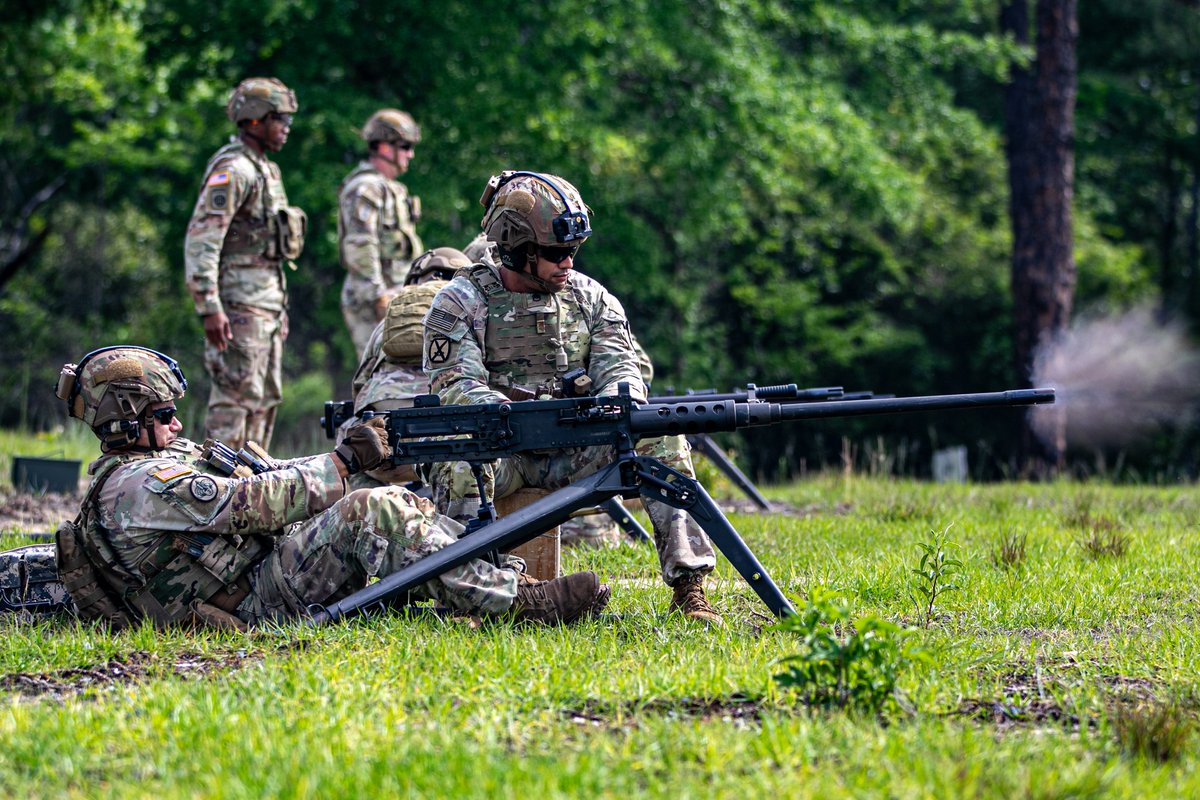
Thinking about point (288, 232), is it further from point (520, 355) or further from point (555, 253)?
point (555, 253)

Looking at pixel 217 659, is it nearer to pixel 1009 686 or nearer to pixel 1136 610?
pixel 1009 686

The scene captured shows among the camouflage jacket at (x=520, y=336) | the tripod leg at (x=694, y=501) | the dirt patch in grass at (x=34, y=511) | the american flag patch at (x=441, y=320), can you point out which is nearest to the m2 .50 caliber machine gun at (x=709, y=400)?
the tripod leg at (x=694, y=501)

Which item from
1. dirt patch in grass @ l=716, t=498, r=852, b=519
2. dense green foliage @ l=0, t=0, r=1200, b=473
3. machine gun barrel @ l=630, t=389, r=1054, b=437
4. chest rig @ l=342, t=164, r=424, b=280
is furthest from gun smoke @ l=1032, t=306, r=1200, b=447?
machine gun barrel @ l=630, t=389, r=1054, b=437

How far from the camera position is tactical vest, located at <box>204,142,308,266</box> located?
9695 mm

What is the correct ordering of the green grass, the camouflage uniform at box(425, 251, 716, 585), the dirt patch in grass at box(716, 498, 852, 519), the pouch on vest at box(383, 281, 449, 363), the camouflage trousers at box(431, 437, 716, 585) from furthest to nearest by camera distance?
the green grass → the dirt patch in grass at box(716, 498, 852, 519) → the pouch on vest at box(383, 281, 449, 363) → the camouflage uniform at box(425, 251, 716, 585) → the camouflage trousers at box(431, 437, 716, 585)

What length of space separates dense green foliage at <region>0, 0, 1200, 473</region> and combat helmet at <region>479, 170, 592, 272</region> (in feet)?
29.1

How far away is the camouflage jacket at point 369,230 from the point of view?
10.6 metres

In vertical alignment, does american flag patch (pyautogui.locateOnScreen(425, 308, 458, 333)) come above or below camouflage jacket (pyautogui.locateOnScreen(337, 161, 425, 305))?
below

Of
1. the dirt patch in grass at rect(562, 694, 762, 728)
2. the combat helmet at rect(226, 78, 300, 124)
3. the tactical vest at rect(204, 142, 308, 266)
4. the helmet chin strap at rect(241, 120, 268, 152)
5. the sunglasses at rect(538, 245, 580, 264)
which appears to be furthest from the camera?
the tactical vest at rect(204, 142, 308, 266)

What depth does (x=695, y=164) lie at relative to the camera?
18.7m

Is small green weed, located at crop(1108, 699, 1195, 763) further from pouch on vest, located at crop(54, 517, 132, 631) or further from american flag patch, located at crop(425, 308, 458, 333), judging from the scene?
pouch on vest, located at crop(54, 517, 132, 631)

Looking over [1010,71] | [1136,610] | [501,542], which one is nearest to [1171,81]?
[1010,71]

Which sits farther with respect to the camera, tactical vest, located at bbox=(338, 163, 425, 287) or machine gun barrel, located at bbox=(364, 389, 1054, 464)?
tactical vest, located at bbox=(338, 163, 425, 287)

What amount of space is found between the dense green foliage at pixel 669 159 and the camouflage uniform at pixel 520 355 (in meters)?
8.49
